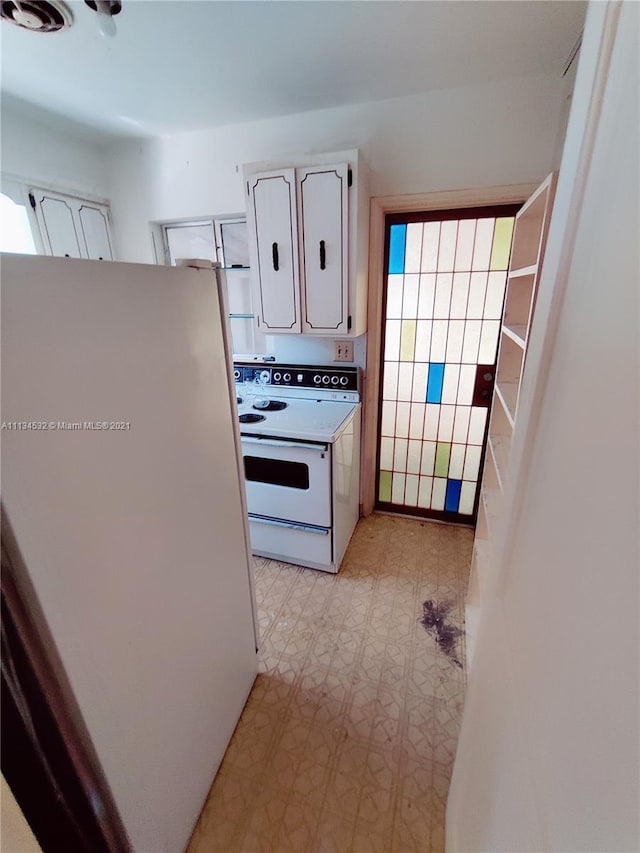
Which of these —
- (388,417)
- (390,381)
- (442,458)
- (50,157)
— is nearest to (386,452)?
(388,417)

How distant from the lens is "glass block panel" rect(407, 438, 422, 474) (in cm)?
→ 242

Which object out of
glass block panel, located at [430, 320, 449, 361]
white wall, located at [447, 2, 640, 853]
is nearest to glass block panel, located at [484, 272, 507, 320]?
glass block panel, located at [430, 320, 449, 361]

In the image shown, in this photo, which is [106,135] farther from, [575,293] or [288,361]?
[575,293]

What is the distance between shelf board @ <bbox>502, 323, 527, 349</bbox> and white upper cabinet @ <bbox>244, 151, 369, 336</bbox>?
2.53 ft

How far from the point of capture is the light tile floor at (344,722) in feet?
3.59

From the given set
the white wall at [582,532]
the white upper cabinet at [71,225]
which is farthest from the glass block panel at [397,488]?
the white upper cabinet at [71,225]

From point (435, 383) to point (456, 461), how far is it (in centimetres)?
55

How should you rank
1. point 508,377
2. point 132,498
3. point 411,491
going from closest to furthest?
point 132,498
point 508,377
point 411,491

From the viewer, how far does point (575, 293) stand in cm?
54

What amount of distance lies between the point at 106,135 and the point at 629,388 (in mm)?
2972

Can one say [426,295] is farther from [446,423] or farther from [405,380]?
[446,423]

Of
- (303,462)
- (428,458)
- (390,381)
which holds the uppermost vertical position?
(390,381)

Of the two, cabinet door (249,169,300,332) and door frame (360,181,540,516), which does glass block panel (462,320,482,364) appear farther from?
cabinet door (249,169,300,332)

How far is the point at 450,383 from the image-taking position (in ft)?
7.30
